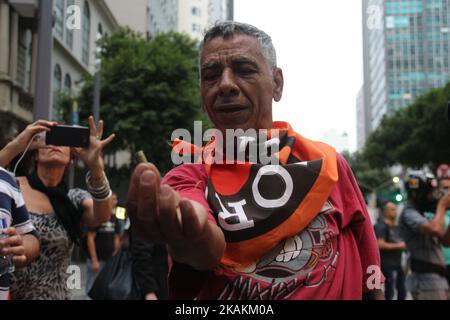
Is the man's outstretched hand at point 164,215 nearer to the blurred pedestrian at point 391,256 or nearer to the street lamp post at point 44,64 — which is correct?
the street lamp post at point 44,64

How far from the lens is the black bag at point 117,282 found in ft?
15.4

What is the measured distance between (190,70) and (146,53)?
6.48 feet

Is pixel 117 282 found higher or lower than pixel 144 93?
A: lower

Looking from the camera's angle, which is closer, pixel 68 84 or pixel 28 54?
pixel 28 54

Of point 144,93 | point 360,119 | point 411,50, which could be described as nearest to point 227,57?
point 144,93

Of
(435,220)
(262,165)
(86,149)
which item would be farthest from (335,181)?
(435,220)

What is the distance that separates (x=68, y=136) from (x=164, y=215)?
6.59ft

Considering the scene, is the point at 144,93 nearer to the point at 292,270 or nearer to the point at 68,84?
the point at 68,84

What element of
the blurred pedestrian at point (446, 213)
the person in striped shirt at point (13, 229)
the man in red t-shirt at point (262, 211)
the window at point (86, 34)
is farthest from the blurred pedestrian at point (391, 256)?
the window at point (86, 34)

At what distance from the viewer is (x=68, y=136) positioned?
2.86 meters

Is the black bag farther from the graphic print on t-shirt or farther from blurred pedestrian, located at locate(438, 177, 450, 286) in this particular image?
the graphic print on t-shirt
